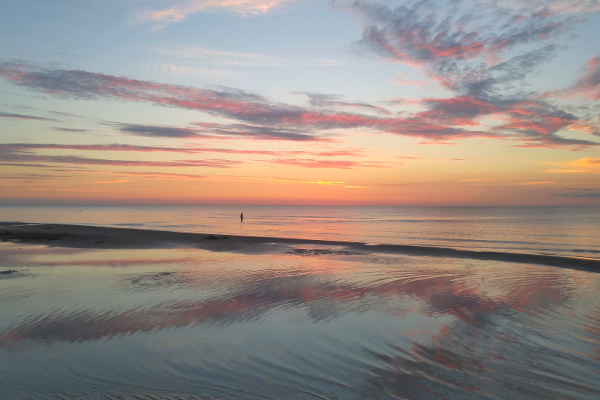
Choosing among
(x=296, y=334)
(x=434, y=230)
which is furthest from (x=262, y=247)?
(x=434, y=230)

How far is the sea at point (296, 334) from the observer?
23.0ft

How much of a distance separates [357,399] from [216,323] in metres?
5.60

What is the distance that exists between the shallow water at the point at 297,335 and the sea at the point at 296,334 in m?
0.05

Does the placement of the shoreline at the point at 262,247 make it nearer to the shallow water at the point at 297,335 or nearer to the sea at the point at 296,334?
the sea at the point at 296,334

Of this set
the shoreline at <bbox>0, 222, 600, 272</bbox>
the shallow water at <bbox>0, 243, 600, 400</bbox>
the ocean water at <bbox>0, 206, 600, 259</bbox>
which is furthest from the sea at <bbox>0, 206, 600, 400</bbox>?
the ocean water at <bbox>0, 206, 600, 259</bbox>

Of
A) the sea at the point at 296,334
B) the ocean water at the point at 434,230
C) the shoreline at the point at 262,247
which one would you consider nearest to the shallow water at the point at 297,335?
the sea at the point at 296,334

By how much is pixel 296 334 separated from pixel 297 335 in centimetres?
9

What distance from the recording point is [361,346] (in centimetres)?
912

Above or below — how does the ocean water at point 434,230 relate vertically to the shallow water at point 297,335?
below

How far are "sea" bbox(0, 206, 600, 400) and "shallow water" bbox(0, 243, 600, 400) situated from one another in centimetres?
5

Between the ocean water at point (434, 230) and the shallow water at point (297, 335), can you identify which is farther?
the ocean water at point (434, 230)

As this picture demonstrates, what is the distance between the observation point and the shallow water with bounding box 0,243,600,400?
7.00m

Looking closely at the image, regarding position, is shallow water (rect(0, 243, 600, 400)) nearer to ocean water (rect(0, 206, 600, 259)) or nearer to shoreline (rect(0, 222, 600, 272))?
shoreline (rect(0, 222, 600, 272))

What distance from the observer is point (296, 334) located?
393 inches
